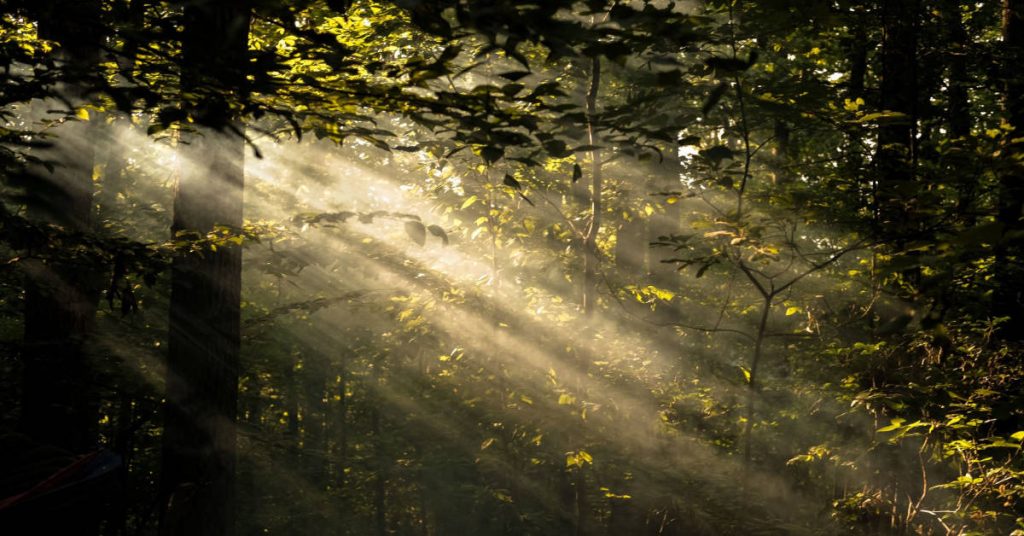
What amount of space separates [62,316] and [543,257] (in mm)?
5841

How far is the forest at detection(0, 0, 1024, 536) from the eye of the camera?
10.7 ft

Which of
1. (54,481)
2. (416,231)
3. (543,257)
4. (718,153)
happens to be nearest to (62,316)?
(54,481)

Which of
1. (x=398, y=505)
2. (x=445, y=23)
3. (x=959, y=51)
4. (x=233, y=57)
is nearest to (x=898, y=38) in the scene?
(x=959, y=51)

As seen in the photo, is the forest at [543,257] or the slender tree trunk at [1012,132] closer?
the forest at [543,257]

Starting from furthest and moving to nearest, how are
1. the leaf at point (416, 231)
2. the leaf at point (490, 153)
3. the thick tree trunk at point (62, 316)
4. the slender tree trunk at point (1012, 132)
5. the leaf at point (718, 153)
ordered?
1. the thick tree trunk at point (62, 316)
2. the slender tree trunk at point (1012, 132)
3. the leaf at point (416, 231)
4. the leaf at point (718, 153)
5. the leaf at point (490, 153)

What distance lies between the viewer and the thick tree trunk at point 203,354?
4.78m

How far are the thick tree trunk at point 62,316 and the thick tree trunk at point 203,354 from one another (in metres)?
1.29

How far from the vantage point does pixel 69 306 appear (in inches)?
265

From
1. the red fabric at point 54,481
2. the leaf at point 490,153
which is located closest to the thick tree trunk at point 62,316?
the red fabric at point 54,481

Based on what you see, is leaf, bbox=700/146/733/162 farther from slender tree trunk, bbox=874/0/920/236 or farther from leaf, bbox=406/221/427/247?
slender tree trunk, bbox=874/0/920/236

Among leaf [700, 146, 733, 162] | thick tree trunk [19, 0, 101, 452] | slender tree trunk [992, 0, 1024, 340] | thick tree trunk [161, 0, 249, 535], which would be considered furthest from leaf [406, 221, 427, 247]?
slender tree trunk [992, 0, 1024, 340]

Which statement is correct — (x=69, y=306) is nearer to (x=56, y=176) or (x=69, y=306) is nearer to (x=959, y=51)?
(x=56, y=176)

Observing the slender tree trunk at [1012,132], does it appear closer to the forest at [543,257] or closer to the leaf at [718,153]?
the forest at [543,257]

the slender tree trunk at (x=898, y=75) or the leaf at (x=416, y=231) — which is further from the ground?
the slender tree trunk at (x=898, y=75)
